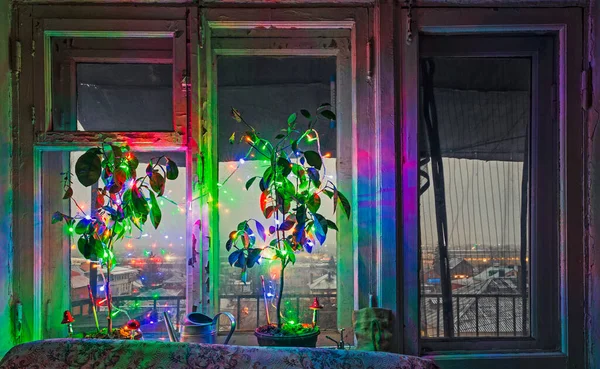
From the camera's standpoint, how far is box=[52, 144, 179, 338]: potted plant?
195 cm

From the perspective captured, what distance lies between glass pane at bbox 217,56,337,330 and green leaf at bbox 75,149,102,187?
0.54 metres

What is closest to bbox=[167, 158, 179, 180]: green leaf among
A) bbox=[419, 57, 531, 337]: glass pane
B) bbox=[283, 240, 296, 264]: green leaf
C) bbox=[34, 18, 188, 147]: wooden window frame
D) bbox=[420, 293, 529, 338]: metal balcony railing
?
bbox=[34, 18, 188, 147]: wooden window frame

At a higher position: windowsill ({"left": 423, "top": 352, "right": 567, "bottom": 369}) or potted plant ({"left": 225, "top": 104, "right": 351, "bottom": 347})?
potted plant ({"left": 225, "top": 104, "right": 351, "bottom": 347})

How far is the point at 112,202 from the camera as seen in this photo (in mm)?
2061

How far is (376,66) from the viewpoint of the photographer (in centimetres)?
221

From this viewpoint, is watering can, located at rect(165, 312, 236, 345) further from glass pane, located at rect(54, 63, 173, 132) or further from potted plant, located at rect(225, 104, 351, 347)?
glass pane, located at rect(54, 63, 173, 132)

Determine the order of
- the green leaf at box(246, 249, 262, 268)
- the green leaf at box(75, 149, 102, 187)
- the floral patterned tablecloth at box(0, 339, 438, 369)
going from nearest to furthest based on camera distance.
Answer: the floral patterned tablecloth at box(0, 339, 438, 369) < the green leaf at box(75, 149, 102, 187) < the green leaf at box(246, 249, 262, 268)

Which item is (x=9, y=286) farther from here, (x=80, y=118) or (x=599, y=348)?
(x=599, y=348)

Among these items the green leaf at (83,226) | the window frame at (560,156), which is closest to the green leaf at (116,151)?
the green leaf at (83,226)

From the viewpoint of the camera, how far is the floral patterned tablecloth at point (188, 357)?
1.54 m

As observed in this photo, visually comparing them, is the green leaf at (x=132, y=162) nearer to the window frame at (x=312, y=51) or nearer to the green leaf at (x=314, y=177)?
the window frame at (x=312, y=51)

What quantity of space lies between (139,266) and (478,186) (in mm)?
1493

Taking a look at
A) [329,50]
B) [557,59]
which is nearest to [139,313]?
[329,50]

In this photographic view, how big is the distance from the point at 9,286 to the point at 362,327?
142 centimetres
